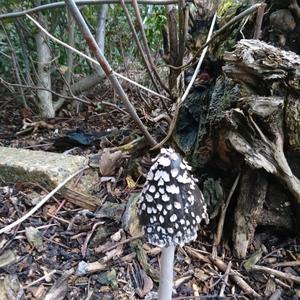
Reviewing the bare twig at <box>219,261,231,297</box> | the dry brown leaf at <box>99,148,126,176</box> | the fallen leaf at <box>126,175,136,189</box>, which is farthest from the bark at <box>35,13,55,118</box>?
the bare twig at <box>219,261,231,297</box>

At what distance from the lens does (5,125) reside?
10.5 feet

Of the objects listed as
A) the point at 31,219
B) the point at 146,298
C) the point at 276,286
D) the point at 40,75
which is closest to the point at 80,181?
the point at 31,219

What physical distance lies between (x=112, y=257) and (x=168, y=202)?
1.82 feet

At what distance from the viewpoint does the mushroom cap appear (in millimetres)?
1147

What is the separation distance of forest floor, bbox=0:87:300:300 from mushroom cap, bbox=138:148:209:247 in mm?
426

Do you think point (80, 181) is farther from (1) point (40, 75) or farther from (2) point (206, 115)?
(1) point (40, 75)

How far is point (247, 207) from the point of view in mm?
1696

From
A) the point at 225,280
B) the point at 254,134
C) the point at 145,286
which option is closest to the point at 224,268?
the point at 225,280

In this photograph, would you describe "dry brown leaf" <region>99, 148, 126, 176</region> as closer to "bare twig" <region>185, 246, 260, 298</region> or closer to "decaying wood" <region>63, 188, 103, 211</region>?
"decaying wood" <region>63, 188, 103, 211</region>

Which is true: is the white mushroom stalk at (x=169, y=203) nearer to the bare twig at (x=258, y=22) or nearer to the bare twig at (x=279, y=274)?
the bare twig at (x=279, y=274)

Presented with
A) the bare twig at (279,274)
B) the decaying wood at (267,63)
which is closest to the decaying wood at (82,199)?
the bare twig at (279,274)

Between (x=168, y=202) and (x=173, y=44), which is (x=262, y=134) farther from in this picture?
(x=173, y=44)

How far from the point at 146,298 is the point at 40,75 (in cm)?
217

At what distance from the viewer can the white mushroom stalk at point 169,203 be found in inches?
45.2
